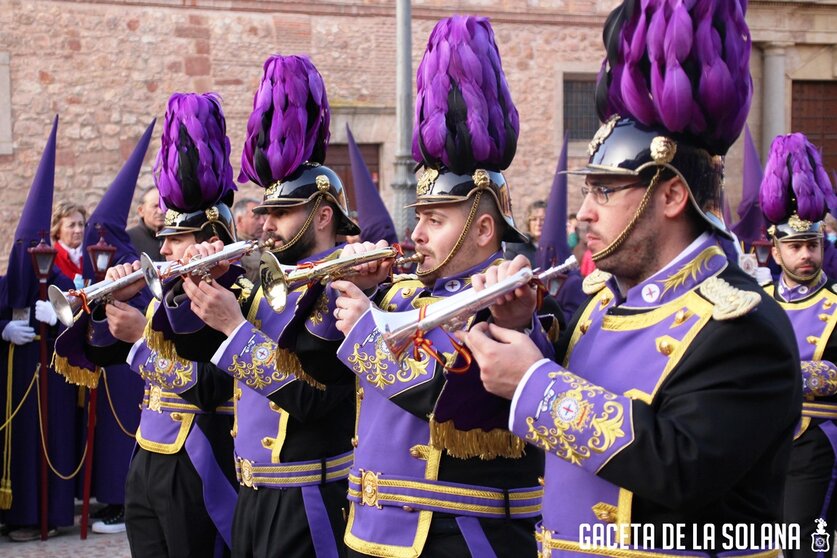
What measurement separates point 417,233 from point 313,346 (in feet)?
1.85

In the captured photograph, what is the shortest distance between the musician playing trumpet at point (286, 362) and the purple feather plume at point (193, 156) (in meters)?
0.55

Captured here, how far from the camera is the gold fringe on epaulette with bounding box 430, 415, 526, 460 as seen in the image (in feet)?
10.8

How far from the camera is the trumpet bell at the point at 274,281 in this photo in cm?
433

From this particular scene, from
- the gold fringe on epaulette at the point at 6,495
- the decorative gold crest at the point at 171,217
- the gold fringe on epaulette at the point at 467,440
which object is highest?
the decorative gold crest at the point at 171,217

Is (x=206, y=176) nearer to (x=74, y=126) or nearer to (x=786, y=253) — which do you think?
(x=786, y=253)

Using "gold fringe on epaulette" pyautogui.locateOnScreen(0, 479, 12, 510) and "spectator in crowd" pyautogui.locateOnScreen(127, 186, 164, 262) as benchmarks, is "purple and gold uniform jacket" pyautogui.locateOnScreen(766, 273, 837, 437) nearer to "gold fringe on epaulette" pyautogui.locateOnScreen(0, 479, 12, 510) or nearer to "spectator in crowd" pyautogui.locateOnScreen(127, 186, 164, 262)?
"spectator in crowd" pyautogui.locateOnScreen(127, 186, 164, 262)

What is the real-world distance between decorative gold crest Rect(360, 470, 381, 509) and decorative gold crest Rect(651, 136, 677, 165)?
61.9 inches

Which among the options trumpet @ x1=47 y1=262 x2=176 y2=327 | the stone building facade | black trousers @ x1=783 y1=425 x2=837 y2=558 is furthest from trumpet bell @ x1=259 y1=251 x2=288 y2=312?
the stone building facade

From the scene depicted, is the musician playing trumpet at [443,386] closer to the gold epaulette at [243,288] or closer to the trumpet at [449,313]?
the trumpet at [449,313]

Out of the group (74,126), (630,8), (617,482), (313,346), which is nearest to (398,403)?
(313,346)

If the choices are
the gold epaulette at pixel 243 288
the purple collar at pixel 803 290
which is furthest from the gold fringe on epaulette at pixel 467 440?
the purple collar at pixel 803 290

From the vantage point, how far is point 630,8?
312cm

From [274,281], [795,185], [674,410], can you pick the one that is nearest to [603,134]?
[674,410]

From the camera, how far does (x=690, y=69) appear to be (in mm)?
3000
